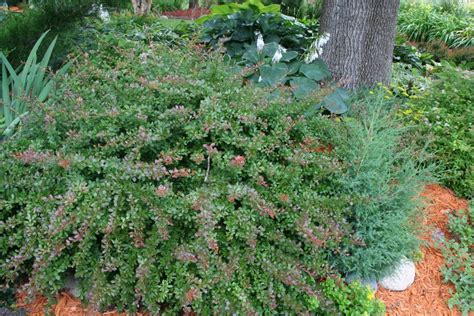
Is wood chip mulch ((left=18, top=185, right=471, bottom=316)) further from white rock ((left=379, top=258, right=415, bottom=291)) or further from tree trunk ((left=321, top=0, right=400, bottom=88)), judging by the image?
tree trunk ((left=321, top=0, right=400, bottom=88))

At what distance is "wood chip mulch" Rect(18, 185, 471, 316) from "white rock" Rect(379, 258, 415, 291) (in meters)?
0.03

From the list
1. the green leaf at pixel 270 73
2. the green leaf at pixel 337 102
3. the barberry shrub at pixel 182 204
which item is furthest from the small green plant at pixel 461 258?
the green leaf at pixel 270 73

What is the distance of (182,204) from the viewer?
1.78 metres

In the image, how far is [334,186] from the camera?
2240mm

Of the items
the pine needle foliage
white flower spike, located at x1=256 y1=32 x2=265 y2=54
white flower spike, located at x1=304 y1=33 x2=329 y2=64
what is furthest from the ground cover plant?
white flower spike, located at x1=256 y1=32 x2=265 y2=54

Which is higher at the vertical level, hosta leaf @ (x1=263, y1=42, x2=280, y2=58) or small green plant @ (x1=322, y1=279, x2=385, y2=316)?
hosta leaf @ (x1=263, y1=42, x2=280, y2=58)

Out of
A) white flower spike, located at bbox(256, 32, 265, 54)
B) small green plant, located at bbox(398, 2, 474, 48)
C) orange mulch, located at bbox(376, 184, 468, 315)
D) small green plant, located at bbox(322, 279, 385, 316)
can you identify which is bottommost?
small green plant, located at bbox(398, 2, 474, 48)

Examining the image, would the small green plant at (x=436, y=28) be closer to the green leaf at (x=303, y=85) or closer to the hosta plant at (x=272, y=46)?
the hosta plant at (x=272, y=46)

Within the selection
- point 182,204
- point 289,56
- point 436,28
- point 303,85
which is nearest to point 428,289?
point 182,204

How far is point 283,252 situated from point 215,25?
2.79 meters

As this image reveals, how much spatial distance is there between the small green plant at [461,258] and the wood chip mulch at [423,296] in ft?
0.16

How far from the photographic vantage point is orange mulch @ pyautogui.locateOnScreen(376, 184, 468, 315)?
2119 millimetres

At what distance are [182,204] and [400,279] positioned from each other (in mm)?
1270

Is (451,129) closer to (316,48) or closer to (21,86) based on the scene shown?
(316,48)
